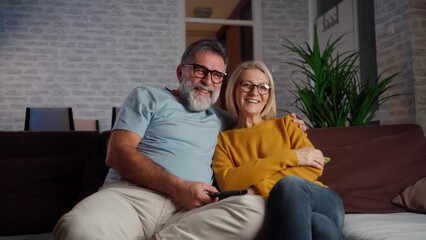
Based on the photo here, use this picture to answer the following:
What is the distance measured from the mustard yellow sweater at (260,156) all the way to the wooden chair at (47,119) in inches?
129

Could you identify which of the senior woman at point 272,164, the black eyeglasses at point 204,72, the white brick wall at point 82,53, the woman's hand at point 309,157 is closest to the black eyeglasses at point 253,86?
the senior woman at point 272,164

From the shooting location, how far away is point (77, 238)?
51.7 inches

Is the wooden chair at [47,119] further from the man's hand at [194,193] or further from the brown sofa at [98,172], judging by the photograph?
the man's hand at [194,193]

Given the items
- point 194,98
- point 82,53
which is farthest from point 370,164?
point 82,53

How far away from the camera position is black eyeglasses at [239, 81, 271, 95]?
1.81m

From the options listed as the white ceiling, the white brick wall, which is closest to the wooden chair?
the white brick wall

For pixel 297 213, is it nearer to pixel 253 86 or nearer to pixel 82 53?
pixel 253 86

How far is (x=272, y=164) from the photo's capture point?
5.09ft

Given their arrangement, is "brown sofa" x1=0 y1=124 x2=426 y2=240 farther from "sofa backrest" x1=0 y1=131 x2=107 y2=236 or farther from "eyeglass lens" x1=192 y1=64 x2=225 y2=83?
"eyeglass lens" x1=192 y1=64 x2=225 y2=83

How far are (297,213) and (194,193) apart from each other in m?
0.35

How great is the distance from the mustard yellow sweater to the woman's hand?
21mm

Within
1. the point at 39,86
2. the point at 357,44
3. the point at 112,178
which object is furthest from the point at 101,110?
the point at 112,178

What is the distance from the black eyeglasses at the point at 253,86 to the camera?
71.2 inches

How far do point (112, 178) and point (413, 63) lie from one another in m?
3.04
